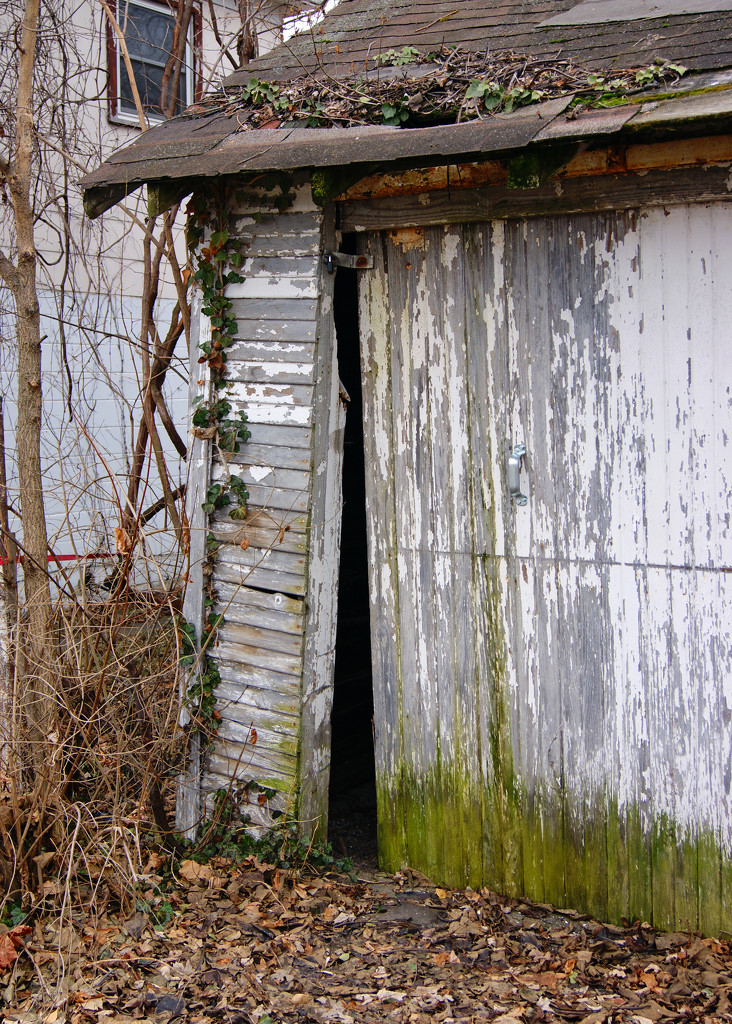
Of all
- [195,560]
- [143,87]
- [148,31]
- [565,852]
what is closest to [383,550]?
[195,560]

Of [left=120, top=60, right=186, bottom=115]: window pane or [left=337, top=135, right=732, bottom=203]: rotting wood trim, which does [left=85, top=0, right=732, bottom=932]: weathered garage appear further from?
[left=120, top=60, right=186, bottom=115]: window pane

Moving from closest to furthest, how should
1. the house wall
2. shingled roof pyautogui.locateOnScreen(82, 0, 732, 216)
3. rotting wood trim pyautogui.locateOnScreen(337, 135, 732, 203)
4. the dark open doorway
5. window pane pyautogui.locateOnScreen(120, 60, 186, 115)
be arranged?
shingled roof pyautogui.locateOnScreen(82, 0, 732, 216) < rotting wood trim pyautogui.locateOnScreen(337, 135, 732, 203) < the dark open doorway < the house wall < window pane pyautogui.locateOnScreen(120, 60, 186, 115)

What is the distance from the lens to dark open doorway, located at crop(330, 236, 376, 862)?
491 centimetres

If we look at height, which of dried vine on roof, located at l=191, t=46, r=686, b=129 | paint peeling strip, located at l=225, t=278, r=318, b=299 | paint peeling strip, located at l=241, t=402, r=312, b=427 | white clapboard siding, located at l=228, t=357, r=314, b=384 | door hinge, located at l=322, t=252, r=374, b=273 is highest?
dried vine on roof, located at l=191, t=46, r=686, b=129

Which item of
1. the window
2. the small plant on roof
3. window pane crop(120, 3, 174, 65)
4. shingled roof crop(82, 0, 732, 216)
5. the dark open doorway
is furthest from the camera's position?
window pane crop(120, 3, 174, 65)

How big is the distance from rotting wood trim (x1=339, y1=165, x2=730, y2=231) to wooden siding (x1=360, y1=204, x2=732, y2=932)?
0.18ft

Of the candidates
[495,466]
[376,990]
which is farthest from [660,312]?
[376,990]

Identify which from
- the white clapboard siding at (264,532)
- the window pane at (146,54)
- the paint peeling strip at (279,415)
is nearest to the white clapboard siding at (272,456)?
the paint peeling strip at (279,415)

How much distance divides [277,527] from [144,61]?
6589 millimetres

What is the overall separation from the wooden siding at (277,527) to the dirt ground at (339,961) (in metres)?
0.52

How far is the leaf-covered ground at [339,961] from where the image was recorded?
121 inches

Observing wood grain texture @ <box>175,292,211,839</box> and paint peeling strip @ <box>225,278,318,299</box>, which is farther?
wood grain texture @ <box>175,292,211,839</box>

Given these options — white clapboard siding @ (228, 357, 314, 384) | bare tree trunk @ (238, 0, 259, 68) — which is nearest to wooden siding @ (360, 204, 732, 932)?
white clapboard siding @ (228, 357, 314, 384)

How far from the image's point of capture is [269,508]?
13.3ft
